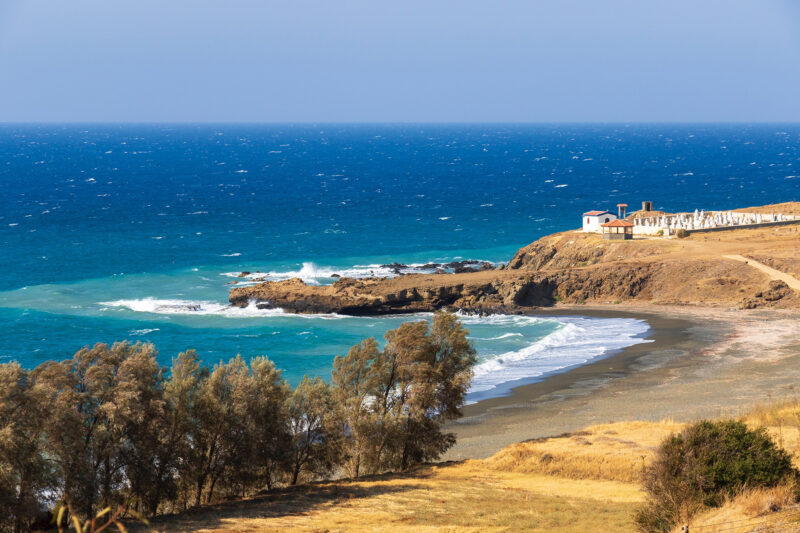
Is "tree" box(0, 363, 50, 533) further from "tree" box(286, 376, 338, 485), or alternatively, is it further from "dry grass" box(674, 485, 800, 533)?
"dry grass" box(674, 485, 800, 533)

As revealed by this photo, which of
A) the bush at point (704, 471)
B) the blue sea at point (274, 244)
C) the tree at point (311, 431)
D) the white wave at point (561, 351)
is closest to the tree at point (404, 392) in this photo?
the tree at point (311, 431)

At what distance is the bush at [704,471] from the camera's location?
22.6m

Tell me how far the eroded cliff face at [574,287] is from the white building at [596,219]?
7.23 meters

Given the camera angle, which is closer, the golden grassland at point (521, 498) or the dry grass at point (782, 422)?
the golden grassland at point (521, 498)

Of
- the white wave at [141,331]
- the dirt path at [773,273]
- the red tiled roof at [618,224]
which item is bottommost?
the white wave at [141,331]

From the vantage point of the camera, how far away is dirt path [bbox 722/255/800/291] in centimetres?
6700

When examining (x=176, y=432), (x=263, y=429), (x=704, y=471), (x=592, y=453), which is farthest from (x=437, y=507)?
(x=176, y=432)

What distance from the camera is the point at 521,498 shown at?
2898cm

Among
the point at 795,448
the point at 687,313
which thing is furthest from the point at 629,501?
the point at 687,313

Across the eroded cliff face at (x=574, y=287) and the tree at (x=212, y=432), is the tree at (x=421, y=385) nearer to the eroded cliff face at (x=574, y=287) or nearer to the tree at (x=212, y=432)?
the tree at (x=212, y=432)

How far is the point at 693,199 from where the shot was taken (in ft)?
473

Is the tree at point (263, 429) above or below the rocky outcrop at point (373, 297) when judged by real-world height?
above

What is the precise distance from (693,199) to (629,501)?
124708mm

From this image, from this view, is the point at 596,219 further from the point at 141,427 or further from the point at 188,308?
the point at 141,427
